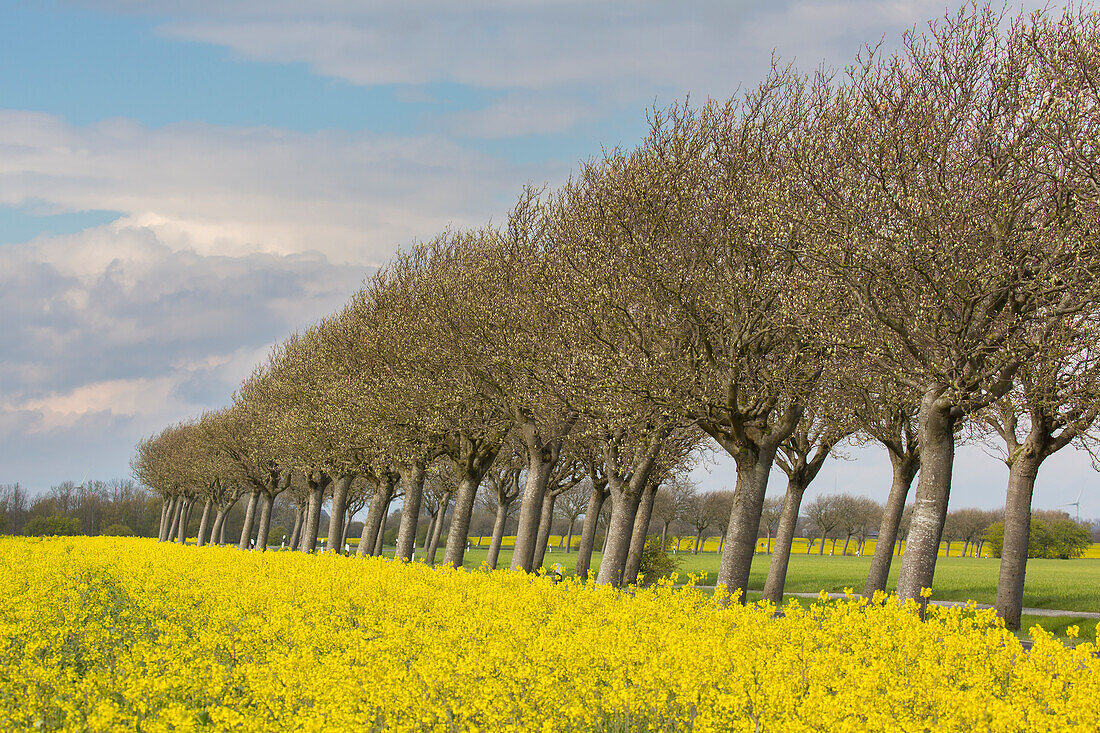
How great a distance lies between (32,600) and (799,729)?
1414 centimetres

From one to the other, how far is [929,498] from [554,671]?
1066cm

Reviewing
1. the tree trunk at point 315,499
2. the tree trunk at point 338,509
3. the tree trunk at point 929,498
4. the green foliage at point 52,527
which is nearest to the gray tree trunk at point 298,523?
the green foliage at point 52,527

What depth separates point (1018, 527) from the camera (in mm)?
21891

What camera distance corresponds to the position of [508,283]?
27.1 metres

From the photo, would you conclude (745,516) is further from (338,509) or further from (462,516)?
(338,509)

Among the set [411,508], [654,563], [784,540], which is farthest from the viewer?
[654,563]

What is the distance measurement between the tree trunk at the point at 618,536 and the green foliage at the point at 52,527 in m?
75.1

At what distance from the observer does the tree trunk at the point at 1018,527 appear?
21.8 metres

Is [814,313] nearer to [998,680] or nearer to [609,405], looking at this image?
[609,405]

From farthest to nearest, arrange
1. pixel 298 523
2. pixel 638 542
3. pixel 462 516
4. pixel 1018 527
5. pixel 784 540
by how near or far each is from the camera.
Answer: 1. pixel 298 523
2. pixel 462 516
3. pixel 638 542
4. pixel 784 540
5. pixel 1018 527

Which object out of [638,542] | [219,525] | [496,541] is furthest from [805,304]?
[219,525]

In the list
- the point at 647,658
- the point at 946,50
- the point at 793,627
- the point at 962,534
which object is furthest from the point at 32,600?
the point at 962,534

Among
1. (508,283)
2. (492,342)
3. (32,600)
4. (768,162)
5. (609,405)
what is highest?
(768,162)

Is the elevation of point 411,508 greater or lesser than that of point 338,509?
greater
